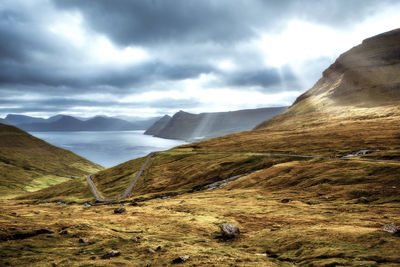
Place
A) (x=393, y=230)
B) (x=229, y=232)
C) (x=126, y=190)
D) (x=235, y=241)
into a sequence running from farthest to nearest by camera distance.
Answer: (x=126, y=190), (x=229, y=232), (x=235, y=241), (x=393, y=230)

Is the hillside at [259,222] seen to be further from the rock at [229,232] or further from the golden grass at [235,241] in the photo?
the rock at [229,232]

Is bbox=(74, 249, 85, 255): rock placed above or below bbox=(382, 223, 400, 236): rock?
below

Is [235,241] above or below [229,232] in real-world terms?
below

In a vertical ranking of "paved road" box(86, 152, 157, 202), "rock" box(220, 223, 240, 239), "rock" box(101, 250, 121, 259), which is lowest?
"paved road" box(86, 152, 157, 202)

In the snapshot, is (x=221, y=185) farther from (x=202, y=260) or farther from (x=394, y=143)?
(x=394, y=143)

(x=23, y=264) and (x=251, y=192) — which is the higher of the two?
(x=23, y=264)

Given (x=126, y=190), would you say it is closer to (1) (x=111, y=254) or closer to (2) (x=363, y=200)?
(1) (x=111, y=254)

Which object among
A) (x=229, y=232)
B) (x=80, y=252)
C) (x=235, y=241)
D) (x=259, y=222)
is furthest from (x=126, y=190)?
(x=235, y=241)

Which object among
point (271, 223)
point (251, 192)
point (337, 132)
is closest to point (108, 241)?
point (271, 223)

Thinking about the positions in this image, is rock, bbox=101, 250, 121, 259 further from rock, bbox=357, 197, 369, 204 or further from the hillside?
rock, bbox=357, 197, 369, 204

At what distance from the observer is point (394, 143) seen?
10706cm

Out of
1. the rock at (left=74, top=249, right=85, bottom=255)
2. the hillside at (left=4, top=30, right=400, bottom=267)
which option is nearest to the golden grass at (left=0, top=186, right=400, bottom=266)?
the rock at (left=74, top=249, right=85, bottom=255)

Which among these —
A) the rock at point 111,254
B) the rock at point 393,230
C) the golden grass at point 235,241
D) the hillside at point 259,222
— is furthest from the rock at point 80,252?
the rock at point 393,230

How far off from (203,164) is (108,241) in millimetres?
94484
